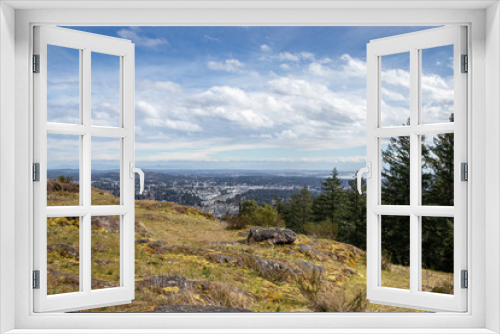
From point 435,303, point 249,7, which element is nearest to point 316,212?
point 435,303

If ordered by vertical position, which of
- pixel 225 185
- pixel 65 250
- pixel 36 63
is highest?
pixel 36 63

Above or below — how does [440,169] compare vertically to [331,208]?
above

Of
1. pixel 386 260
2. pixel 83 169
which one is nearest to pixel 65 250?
pixel 83 169

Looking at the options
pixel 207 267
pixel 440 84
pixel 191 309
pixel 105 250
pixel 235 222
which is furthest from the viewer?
pixel 235 222

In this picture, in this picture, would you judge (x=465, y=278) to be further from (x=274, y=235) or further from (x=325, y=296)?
(x=274, y=235)

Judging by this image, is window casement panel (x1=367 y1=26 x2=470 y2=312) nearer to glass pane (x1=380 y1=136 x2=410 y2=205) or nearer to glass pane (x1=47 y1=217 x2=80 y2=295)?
glass pane (x1=380 y1=136 x2=410 y2=205)

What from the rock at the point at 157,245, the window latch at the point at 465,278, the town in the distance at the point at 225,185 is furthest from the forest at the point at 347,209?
the window latch at the point at 465,278

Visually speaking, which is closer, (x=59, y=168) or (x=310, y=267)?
(x=59, y=168)

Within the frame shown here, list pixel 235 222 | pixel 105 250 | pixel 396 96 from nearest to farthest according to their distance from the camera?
pixel 396 96, pixel 105 250, pixel 235 222
